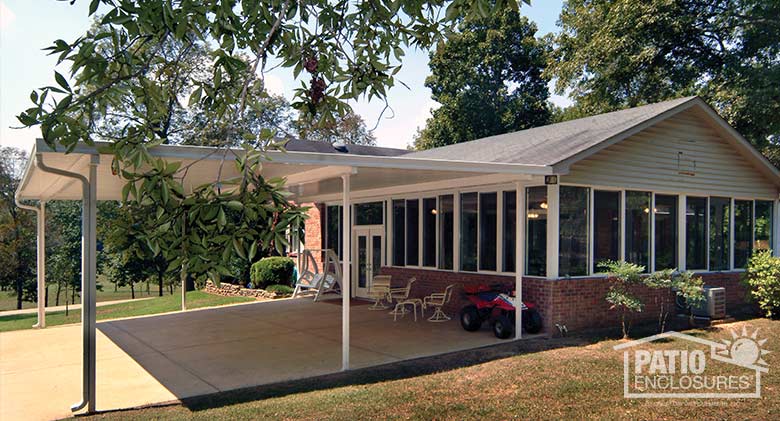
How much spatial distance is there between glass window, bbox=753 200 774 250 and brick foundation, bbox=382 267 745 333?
2.13m

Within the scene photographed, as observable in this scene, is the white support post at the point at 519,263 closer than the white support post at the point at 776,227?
Yes

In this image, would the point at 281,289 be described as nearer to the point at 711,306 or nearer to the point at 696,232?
the point at 696,232

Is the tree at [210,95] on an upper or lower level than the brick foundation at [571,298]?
upper

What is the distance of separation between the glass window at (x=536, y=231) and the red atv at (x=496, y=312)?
613 mm

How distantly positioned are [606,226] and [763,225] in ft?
18.5

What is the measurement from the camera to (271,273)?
58.7 ft

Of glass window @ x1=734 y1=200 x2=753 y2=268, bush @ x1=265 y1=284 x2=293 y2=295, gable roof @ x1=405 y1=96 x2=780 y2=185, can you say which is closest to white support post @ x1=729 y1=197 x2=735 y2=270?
glass window @ x1=734 y1=200 x2=753 y2=268

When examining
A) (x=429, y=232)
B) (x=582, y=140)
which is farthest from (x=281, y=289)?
(x=582, y=140)

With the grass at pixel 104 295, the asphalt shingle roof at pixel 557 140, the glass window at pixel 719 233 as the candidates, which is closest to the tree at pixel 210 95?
the asphalt shingle roof at pixel 557 140

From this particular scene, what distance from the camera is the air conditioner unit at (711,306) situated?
11.2 metres

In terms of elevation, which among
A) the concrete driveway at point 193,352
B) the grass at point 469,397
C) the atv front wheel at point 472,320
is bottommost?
the concrete driveway at point 193,352

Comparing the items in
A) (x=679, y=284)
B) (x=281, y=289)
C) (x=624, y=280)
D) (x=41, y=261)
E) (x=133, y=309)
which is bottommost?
(x=133, y=309)

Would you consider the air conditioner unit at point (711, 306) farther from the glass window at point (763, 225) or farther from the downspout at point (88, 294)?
the downspout at point (88, 294)

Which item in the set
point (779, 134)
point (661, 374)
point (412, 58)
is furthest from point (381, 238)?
point (779, 134)
